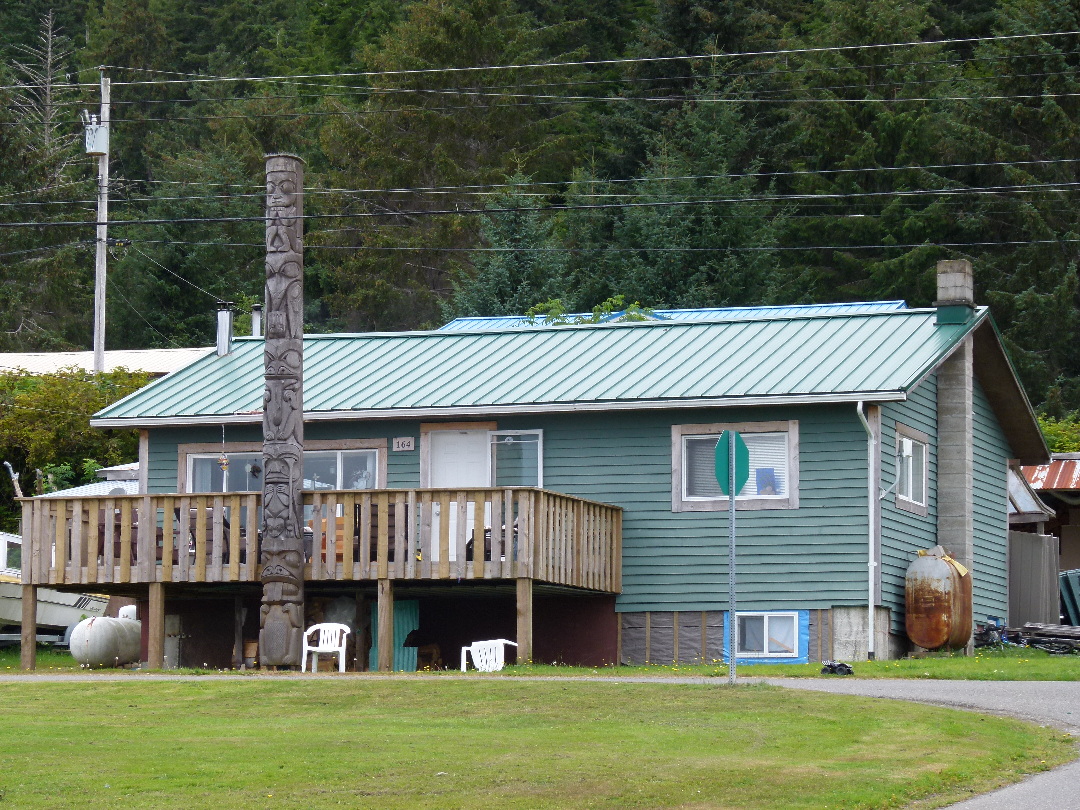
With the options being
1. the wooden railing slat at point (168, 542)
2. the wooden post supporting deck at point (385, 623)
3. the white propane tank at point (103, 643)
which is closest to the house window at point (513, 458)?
the wooden post supporting deck at point (385, 623)

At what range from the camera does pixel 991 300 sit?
50781mm

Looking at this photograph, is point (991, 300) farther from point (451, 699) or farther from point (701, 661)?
point (451, 699)

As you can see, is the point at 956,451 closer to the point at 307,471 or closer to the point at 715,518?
the point at 715,518

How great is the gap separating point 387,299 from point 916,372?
1535 inches

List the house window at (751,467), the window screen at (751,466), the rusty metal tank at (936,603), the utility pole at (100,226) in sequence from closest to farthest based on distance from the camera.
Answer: the rusty metal tank at (936,603) → the house window at (751,467) → the window screen at (751,466) → the utility pole at (100,226)

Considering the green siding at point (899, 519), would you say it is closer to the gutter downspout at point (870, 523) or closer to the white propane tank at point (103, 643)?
the gutter downspout at point (870, 523)

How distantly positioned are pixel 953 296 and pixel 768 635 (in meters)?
5.58

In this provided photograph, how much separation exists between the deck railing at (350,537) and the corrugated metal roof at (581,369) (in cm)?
200

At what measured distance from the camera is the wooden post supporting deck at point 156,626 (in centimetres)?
2339

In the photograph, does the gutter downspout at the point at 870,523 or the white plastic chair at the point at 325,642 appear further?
the gutter downspout at the point at 870,523

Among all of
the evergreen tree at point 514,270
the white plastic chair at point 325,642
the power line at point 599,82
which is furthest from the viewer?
the power line at point 599,82

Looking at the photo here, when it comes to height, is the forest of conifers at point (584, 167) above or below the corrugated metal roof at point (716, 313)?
above

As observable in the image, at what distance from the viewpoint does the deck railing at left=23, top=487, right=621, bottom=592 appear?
22500mm

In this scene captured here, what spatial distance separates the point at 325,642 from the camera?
23484mm
